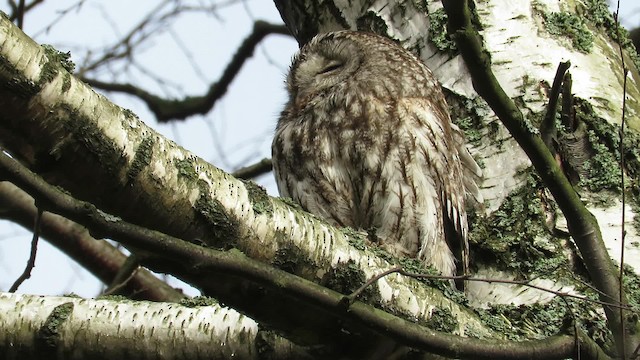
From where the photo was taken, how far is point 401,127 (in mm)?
3391

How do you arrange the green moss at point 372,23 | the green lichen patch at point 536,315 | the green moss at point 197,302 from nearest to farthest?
the green moss at point 197,302, the green lichen patch at point 536,315, the green moss at point 372,23

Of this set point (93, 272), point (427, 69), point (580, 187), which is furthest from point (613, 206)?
point (93, 272)

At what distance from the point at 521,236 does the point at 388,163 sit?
0.56 metres

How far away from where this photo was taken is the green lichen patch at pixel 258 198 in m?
2.04

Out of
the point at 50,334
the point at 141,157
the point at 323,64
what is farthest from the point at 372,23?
the point at 141,157

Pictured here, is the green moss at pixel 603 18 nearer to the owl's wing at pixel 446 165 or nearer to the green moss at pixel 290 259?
the owl's wing at pixel 446 165

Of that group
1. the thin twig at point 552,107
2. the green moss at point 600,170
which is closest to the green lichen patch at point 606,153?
the green moss at point 600,170

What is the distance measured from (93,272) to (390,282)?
2.46 metres

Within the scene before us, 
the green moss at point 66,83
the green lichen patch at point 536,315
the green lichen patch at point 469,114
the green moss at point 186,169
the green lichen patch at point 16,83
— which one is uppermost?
the green lichen patch at point 469,114

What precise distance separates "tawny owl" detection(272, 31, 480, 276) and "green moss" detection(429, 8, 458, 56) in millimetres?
142

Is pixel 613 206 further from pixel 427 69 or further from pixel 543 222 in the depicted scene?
pixel 427 69

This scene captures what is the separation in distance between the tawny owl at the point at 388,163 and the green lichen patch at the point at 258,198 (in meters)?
1.23

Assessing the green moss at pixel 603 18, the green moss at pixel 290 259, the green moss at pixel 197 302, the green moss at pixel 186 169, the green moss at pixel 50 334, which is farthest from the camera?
the green moss at pixel 603 18

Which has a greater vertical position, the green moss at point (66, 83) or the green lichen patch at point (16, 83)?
the green moss at point (66, 83)
